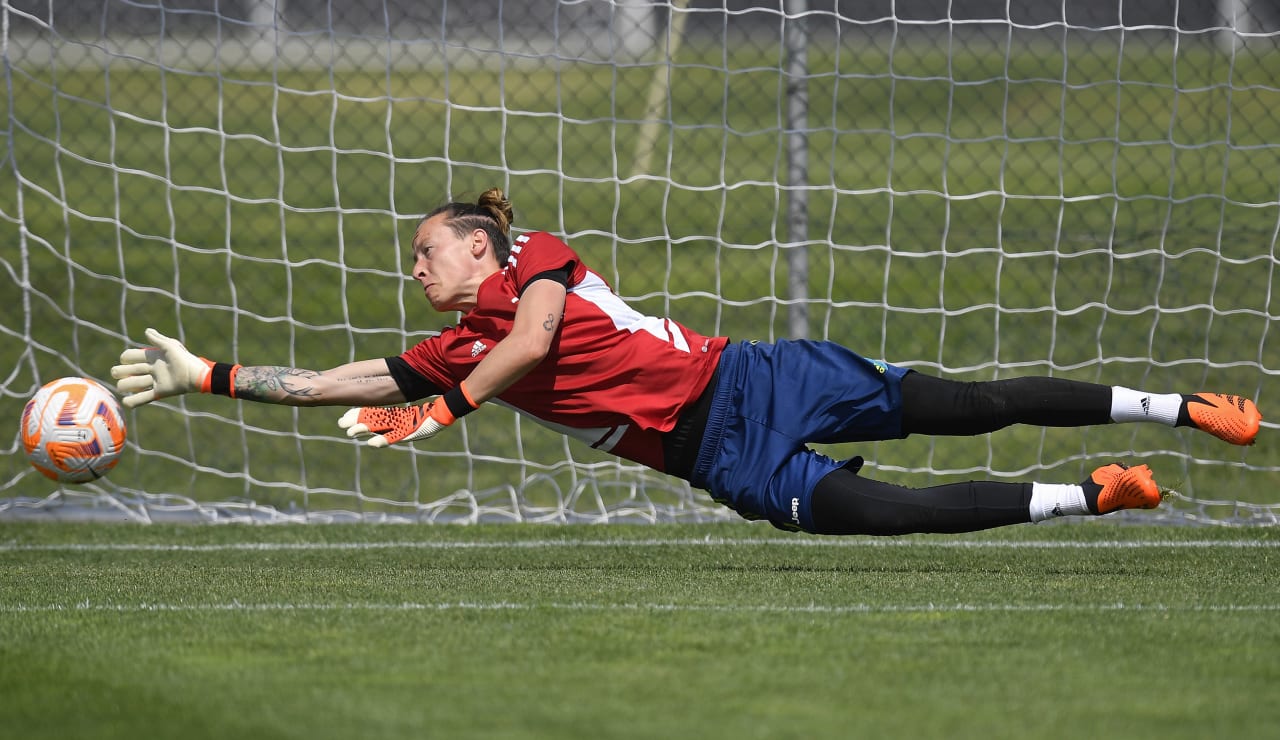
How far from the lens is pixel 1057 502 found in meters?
5.24

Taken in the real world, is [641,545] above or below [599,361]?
below

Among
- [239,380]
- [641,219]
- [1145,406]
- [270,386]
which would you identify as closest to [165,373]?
[239,380]

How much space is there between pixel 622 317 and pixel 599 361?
188mm

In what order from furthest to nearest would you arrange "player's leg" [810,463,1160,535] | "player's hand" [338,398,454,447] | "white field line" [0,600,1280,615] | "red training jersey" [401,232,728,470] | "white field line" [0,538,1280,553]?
1. "white field line" [0,538,1280,553]
2. "red training jersey" [401,232,728,470]
3. "player's leg" [810,463,1160,535]
4. "player's hand" [338,398,454,447]
5. "white field line" [0,600,1280,615]

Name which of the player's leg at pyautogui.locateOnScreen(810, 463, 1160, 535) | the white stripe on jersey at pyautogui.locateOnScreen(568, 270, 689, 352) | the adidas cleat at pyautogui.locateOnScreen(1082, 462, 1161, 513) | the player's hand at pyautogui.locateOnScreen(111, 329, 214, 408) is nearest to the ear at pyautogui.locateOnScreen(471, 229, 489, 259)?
the white stripe on jersey at pyautogui.locateOnScreen(568, 270, 689, 352)

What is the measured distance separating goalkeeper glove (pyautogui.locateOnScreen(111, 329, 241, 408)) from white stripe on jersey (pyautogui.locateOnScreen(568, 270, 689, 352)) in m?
1.34

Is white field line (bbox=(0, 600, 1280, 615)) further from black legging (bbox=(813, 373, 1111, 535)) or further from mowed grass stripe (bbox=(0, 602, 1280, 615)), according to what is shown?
black legging (bbox=(813, 373, 1111, 535))

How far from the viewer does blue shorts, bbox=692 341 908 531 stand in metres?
5.28

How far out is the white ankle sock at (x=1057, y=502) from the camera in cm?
522

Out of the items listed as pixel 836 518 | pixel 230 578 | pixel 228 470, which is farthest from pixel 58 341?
pixel 836 518

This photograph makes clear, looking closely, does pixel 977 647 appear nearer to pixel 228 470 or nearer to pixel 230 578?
pixel 230 578

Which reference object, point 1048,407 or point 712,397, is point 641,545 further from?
point 1048,407

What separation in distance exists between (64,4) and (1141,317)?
10.4 metres

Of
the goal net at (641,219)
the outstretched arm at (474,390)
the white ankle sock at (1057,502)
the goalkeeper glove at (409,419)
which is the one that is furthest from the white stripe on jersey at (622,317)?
the goal net at (641,219)
